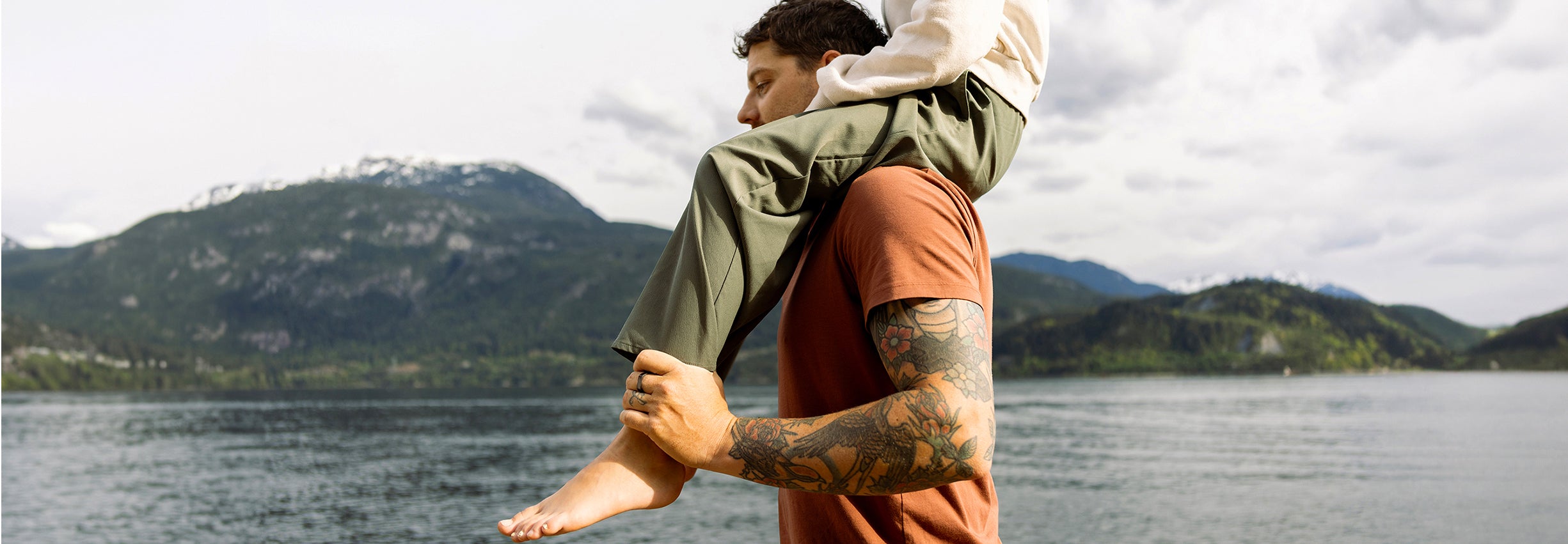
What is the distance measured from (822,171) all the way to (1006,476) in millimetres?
62114

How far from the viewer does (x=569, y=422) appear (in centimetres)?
10662

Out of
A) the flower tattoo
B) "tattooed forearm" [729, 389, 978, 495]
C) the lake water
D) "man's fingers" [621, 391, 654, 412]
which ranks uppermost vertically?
the flower tattoo

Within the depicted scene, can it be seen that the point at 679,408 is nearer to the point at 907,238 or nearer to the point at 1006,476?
the point at 907,238

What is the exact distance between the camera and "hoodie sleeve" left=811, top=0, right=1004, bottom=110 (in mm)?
1686

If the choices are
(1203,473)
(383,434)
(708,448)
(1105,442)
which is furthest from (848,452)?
(383,434)

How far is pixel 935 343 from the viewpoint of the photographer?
1457mm

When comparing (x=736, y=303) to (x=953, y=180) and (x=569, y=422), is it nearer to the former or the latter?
(x=953, y=180)

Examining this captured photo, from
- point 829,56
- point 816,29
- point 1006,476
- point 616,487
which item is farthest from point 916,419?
Answer: point 1006,476

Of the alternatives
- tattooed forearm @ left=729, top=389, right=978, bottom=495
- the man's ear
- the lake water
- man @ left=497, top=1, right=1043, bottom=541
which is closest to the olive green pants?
man @ left=497, top=1, right=1043, bottom=541

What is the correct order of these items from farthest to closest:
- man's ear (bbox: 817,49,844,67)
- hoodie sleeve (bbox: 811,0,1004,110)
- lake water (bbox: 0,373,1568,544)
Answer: lake water (bbox: 0,373,1568,544)
man's ear (bbox: 817,49,844,67)
hoodie sleeve (bbox: 811,0,1004,110)

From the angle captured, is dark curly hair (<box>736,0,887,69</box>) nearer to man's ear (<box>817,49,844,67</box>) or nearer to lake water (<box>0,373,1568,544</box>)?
man's ear (<box>817,49,844,67</box>)

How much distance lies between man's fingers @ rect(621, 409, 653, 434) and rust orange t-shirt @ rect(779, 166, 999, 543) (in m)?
0.33

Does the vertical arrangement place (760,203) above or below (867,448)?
above

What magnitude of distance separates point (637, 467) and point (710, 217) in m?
0.53
